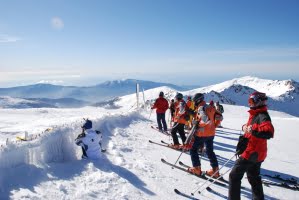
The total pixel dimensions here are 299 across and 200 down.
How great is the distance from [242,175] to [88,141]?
438 centimetres

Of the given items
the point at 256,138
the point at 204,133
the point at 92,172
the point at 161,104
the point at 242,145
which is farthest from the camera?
the point at 161,104

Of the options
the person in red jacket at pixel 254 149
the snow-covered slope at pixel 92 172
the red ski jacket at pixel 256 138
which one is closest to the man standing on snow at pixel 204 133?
the snow-covered slope at pixel 92 172

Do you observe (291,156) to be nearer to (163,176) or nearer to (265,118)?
(163,176)

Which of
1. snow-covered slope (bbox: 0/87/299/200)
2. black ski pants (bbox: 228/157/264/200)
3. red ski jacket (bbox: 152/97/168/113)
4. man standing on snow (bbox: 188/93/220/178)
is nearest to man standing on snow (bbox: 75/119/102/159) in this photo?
snow-covered slope (bbox: 0/87/299/200)

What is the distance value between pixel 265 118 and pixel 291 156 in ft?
26.6

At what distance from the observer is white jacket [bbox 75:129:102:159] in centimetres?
865

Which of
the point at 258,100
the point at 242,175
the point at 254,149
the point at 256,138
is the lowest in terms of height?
the point at 242,175

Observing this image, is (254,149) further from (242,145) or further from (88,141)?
(88,141)

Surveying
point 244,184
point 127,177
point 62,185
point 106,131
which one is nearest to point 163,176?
point 127,177

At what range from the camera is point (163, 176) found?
834 cm

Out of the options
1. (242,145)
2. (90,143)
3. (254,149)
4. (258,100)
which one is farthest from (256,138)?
(90,143)

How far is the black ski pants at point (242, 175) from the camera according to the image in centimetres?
598

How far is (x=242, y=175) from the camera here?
604 centimetres

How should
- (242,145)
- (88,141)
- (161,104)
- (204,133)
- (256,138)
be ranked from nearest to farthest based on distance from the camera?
(256,138), (242,145), (204,133), (88,141), (161,104)
